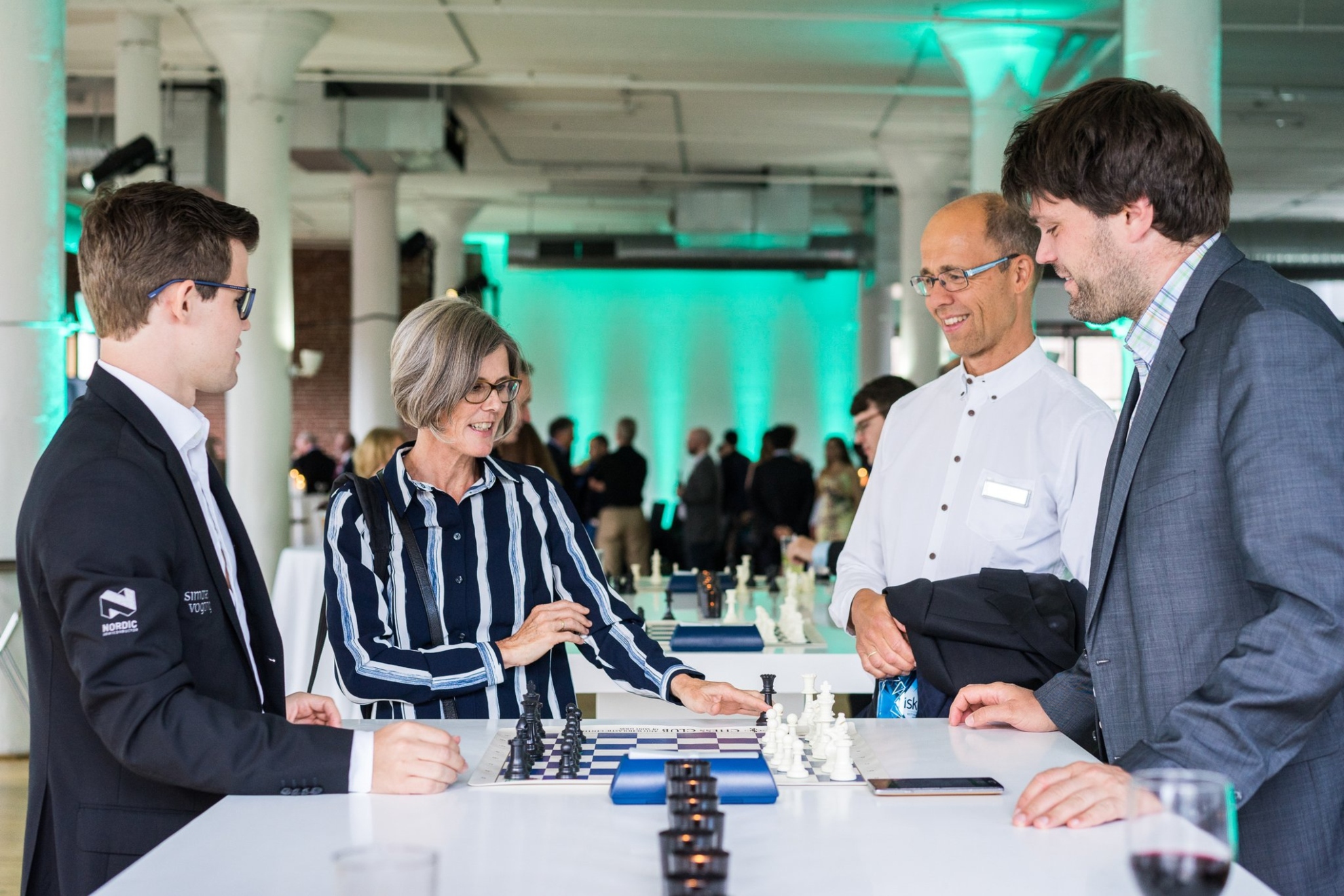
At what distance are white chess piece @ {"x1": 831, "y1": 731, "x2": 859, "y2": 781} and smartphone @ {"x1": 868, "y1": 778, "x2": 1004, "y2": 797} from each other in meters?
0.06

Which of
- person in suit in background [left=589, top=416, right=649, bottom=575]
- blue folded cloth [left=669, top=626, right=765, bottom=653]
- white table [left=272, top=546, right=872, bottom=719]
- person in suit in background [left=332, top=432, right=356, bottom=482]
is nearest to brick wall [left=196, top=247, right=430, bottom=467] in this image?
person in suit in background [left=332, top=432, right=356, bottom=482]

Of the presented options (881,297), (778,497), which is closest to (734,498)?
(778,497)

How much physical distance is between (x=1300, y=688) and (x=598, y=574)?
1.28 m

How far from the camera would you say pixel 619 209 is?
52.3 ft

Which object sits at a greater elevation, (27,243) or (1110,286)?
(27,243)

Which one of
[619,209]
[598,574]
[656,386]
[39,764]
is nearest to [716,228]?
[619,209]

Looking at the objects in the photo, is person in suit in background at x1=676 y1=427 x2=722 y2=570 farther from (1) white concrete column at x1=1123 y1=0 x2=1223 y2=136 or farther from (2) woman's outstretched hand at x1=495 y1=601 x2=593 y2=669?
(2) woman's outstretched hand at x1=495 y1=601 x2=593 y2=669

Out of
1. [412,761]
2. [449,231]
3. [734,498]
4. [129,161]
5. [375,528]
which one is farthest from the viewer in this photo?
[449,231]

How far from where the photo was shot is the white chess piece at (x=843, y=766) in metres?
1.63

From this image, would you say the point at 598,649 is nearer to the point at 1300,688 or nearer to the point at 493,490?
the point at 493,490

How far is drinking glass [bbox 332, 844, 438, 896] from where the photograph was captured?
2.90 ft

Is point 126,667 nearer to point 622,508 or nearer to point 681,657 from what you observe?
point 681,657

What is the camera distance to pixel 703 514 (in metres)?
11.5

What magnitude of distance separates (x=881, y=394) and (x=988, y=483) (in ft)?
6.78
